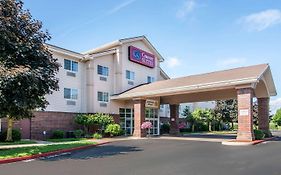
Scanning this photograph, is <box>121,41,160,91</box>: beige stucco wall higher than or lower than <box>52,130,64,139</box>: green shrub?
higher

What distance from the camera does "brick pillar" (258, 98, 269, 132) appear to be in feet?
85.1

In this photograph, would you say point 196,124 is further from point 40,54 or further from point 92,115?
point 40,54

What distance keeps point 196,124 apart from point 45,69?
32775 mm

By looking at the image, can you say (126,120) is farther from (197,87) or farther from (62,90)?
(197,87)

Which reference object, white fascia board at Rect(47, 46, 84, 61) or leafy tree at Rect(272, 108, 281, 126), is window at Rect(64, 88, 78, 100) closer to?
white fascia board at Rect(47, 46, 84, 61)

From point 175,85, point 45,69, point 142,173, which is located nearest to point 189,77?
point 175,85

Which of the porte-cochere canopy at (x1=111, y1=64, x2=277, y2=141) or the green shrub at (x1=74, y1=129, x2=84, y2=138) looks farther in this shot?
the green shrub at (x1=74, y1=129, x2=84, y2=138)

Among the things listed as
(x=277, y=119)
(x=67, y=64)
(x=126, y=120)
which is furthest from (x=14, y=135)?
(x=277, y=119)

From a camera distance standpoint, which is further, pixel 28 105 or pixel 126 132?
pixel 126 132

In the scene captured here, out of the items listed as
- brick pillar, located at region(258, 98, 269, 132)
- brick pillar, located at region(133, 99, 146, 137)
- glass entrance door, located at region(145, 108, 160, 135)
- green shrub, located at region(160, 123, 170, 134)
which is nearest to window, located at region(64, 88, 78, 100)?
brick pillar, located at region(133, 99, 146, 137)

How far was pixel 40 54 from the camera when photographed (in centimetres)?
1571

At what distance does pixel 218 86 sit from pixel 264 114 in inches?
257

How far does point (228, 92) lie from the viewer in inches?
1046

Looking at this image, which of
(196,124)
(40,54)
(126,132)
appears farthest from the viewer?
(196,124)
